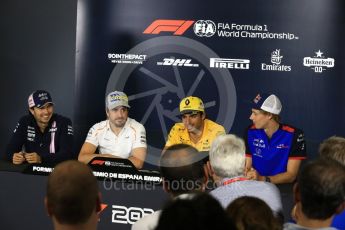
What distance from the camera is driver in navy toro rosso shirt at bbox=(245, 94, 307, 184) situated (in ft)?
14.6

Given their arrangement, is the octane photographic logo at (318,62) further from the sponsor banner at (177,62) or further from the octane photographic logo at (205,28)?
the sponsor banner at (177,62)

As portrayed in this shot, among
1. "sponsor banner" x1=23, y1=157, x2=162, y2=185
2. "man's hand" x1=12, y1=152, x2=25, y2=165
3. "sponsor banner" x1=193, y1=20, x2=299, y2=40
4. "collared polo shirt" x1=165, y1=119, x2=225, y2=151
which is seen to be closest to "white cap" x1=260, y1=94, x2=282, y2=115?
"collared polo shirt" x1=165, y1=119, x2=225, y2=151

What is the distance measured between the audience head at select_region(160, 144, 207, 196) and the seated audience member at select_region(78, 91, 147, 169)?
2.06 metres

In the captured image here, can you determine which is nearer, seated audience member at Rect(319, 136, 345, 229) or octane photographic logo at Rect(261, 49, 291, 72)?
seated audience member at Rect(319, 136, 345, 229)

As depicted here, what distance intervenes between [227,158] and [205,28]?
9.85ft

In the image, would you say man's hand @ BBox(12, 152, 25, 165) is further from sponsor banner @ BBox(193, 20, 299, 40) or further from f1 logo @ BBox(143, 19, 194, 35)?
sponsor banner @ BBox(193, 20, 299, 40)

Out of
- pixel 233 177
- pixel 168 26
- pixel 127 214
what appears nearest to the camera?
pixel 233 177

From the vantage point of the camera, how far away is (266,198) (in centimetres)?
280

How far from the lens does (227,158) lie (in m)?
2.92

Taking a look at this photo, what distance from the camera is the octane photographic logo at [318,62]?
18.2ft

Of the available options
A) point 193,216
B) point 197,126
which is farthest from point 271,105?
point 193,216

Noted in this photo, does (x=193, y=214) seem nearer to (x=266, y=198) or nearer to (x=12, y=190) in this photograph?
(x=266, y=198)

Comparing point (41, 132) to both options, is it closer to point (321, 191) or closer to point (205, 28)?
point (205, 28)

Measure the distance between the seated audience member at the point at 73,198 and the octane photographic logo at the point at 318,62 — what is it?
394 cm
